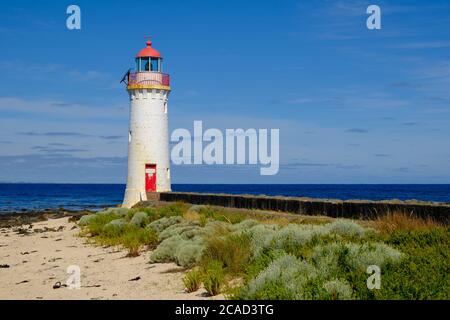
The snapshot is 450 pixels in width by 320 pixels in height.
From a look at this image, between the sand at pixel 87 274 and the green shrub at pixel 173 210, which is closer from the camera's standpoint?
the sand at pixel 87 274

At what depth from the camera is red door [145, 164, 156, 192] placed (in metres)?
28.9

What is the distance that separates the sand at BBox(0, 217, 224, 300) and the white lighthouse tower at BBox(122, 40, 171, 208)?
27.6 feet

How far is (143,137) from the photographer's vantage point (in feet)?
94.0

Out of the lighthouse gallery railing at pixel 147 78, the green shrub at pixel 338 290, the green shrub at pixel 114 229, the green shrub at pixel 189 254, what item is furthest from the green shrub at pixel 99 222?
the green shrub at pixel 338 290

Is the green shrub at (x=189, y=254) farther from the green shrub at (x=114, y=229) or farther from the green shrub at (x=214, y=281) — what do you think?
the green shrub at (x=114, y=229)

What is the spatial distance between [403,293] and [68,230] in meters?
20.3

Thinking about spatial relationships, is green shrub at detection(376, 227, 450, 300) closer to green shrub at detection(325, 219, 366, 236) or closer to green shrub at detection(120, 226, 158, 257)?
green shrub at detection(325, 219, 366, 236)

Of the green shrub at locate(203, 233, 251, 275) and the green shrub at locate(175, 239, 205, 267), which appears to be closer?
the green shrub at locate(203, 233, 251, 275)

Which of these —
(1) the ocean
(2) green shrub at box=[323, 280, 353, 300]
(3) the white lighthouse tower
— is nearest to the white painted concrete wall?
(3) the white lighthouse tower

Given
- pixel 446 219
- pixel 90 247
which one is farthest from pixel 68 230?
pixel 446 219

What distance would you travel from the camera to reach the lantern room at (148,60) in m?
28.9

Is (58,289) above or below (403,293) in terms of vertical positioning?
below
